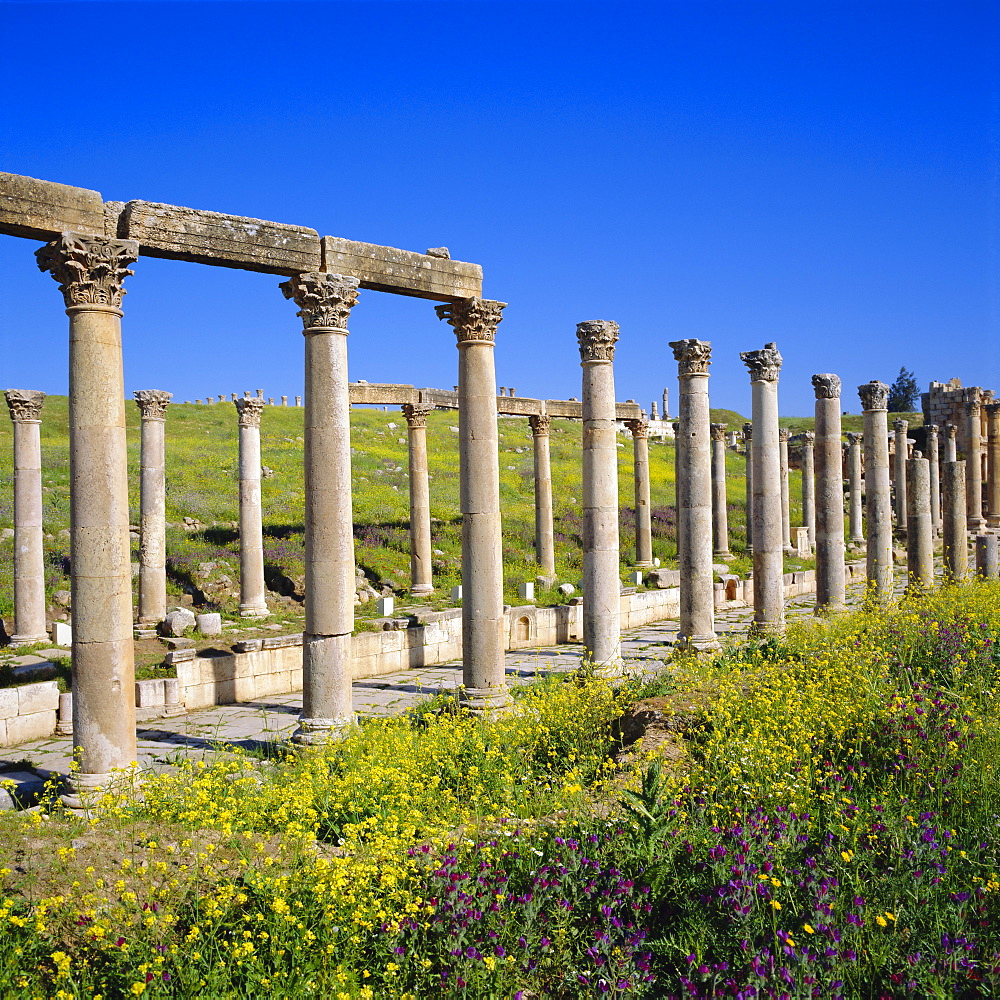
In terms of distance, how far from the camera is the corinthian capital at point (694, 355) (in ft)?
56.1

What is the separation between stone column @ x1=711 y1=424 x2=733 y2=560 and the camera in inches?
1336

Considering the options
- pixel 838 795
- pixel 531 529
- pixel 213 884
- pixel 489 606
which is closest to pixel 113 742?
pixel 213 884

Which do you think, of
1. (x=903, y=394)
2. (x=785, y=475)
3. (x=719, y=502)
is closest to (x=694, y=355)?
(x=719, y=502)

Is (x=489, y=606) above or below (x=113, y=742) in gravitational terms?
above

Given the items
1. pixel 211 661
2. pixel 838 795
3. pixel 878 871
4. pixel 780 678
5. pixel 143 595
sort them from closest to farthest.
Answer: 1. pixel 878 871
2. pixel 838 795
3. pixel 780 678
4. pixel 211 661
5. pixel 143 595

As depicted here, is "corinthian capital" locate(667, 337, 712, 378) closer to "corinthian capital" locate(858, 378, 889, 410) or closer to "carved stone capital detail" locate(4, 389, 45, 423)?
"corinthian capital" locate(858, 378, 889, 410)

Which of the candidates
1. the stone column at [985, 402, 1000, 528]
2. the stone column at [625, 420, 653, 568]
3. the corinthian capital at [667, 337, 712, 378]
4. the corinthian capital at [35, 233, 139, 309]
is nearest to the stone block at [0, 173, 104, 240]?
the corinthian capital at [35, 233, 139, 309]

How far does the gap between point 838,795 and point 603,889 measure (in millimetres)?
2454

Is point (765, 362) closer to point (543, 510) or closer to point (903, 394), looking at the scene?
point (543, 510)

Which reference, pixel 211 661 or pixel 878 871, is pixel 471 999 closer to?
pixel 878 871

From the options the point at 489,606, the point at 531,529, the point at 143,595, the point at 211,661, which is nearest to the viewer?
the point at 489,606

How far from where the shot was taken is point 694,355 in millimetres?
17141

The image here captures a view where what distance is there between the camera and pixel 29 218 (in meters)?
9.87

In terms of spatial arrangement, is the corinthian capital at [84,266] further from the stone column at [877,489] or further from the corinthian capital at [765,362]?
the stone column at [877,489]
